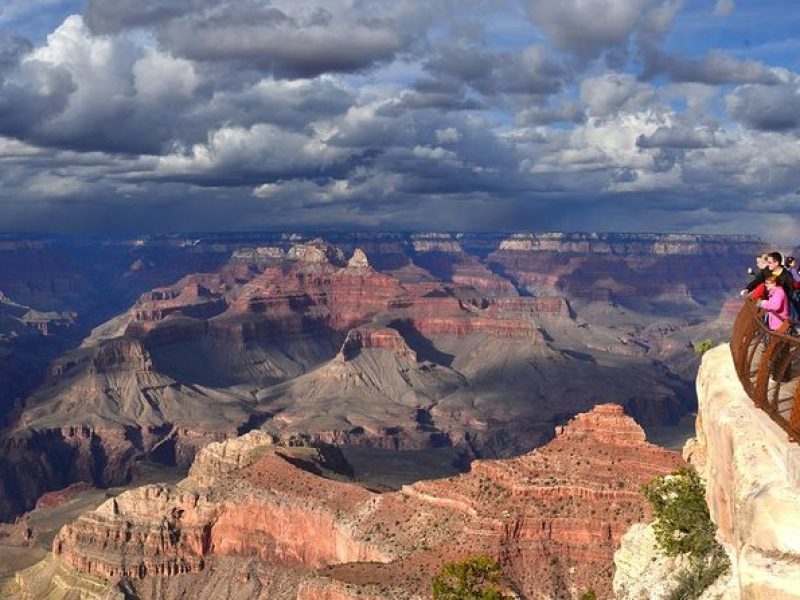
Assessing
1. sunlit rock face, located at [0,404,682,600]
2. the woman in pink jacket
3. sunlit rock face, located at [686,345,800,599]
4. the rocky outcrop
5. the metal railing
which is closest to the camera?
sunlit rock face, located at [686,345,800,599]

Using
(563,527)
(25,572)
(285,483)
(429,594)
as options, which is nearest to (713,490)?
(429,594)

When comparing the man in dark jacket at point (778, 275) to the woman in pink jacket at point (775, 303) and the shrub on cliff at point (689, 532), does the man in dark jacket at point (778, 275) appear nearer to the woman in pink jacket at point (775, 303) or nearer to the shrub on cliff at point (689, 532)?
the woman in pink jacket at point (775, 303)

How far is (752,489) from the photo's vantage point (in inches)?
1121

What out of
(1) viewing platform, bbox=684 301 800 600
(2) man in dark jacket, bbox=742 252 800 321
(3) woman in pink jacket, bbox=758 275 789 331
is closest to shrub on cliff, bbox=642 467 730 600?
(1) viewing platform, bbox=684 301 800 600

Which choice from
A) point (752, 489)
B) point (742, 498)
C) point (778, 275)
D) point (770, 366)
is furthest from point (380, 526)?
point (752, 489)

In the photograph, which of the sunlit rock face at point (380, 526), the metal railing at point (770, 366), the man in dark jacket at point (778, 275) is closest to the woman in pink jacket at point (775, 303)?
the man in dark jacket at point (778, 275)

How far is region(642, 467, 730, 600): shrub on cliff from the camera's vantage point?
37.7 metres

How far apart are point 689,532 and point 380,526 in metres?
45.0

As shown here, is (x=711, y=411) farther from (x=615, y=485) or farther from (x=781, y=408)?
→ (x=615, y=485)

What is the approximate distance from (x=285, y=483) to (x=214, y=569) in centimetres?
1241

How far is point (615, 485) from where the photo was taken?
75.8 m

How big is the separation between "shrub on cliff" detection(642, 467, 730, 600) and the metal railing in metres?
6.52

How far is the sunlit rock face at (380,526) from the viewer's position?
72.3 m

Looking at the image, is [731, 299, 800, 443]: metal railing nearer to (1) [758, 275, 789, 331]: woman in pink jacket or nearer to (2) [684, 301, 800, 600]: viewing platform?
(2) [684, 301, 800, 600]: viewing platform
